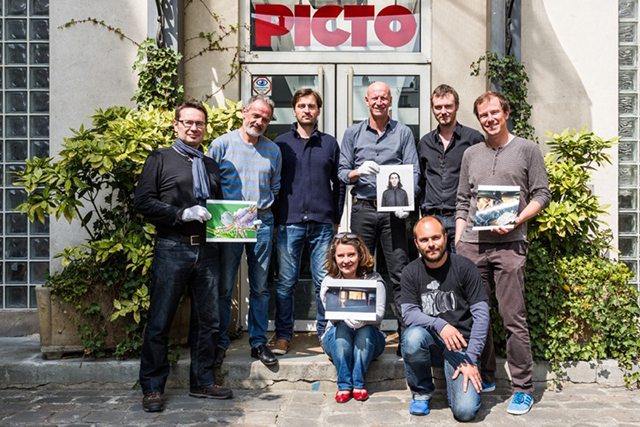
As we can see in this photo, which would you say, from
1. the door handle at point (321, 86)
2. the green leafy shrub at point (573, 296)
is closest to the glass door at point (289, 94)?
the door handle at point (321, 86)

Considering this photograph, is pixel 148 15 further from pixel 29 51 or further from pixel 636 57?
pixel 636 57

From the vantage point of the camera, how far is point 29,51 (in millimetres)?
6570

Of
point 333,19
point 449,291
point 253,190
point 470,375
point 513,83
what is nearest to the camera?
point 470,375

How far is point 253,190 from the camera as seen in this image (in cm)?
508

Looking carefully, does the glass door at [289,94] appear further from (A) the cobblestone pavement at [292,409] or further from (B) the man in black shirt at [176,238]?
(B) the man in black shirt at [176,238]

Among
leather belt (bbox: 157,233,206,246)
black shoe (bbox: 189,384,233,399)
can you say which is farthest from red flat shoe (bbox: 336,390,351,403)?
leather belt (bbox: 157,233,206,246)

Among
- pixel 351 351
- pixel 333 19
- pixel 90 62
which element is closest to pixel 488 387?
pixel 351 351

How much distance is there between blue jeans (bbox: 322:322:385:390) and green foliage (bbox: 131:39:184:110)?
8.94ft

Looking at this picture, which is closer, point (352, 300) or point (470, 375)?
point (470, 375)

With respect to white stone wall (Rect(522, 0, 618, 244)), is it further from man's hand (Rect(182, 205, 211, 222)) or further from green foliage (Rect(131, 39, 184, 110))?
man's hand (Rect(182, 205, 211, 222))

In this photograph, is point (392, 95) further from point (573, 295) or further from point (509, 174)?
point (573, 295)

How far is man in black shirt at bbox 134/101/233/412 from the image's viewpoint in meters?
4.58

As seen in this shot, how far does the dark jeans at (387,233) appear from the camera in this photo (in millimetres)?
5207

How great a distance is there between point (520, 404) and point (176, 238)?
8.84 ft
